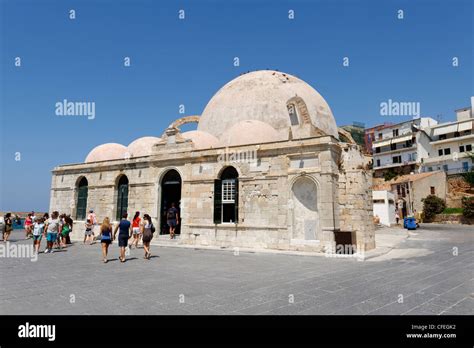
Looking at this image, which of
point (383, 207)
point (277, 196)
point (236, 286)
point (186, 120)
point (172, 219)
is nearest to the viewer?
point (236, 286)

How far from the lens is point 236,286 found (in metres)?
7.10

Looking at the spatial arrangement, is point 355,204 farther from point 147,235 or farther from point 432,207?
point 432,207

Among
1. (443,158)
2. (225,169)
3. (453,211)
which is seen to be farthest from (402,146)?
(225,169)

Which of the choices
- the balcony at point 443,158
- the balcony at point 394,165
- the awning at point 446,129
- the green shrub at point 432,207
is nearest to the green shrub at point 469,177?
the balcony at point 443,158

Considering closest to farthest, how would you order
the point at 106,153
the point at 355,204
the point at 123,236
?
1. the point at 123,236
2. the point at 355,204
3. the point at 106,153

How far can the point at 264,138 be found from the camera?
1766 cm

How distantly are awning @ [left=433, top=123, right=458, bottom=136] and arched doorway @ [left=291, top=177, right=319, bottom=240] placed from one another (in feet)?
140

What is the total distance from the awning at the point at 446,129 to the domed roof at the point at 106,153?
46.1m

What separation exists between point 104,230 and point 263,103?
48.4 feet

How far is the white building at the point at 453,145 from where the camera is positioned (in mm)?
43531

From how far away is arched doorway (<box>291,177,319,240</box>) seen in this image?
1408 cm

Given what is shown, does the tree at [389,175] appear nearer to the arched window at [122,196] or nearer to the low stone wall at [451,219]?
the low stone wall at [451,219]
